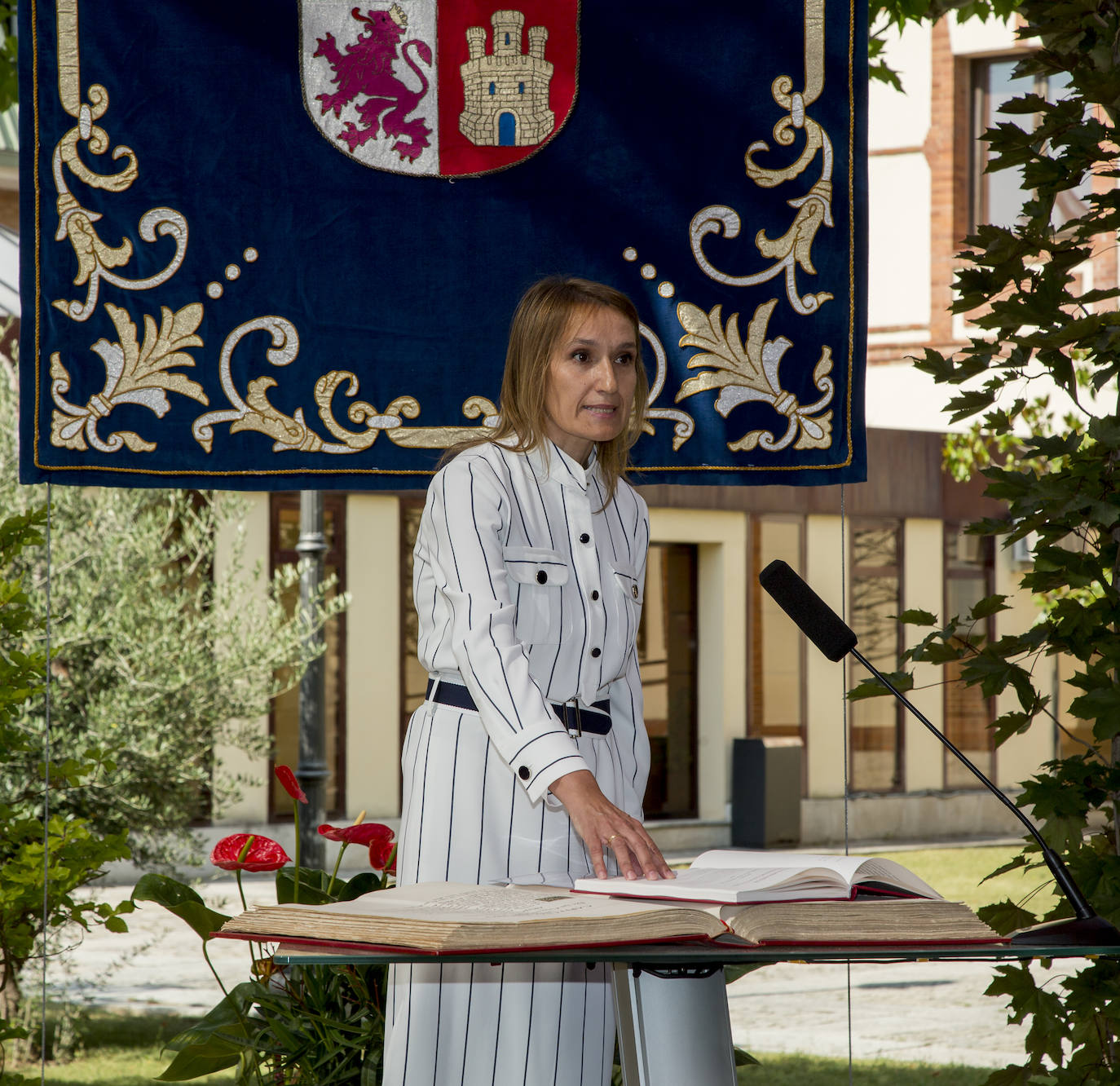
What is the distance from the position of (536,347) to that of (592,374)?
104 millimetres

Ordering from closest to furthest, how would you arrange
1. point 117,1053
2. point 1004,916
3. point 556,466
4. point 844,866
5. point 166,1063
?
point 844,866, point 556,466, point 1004,916, point 166,1063, point 117,1053

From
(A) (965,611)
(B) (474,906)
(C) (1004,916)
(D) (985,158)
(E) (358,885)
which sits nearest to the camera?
(B) (474,906)

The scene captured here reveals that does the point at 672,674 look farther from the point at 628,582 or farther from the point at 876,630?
the point at 628,582

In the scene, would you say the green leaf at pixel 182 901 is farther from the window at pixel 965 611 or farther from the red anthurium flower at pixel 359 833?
the window at pixel 965 611

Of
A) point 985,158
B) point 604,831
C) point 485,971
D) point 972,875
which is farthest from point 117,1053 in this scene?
point 985,158

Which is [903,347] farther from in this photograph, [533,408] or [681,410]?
[533,408]

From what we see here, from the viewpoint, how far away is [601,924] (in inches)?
59.3

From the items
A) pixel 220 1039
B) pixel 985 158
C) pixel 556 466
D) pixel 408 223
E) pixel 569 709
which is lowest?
pixel 220 1039

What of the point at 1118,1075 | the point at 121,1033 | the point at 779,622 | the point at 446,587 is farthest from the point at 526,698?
the point at 779,622

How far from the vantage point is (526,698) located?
224 centimetres

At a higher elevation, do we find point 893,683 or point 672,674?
point 893,683

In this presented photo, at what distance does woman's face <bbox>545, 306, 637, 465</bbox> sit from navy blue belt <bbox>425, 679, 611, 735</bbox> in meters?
0.43

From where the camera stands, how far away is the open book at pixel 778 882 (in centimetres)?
170

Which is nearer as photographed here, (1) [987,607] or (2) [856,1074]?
(1) [987,607]
